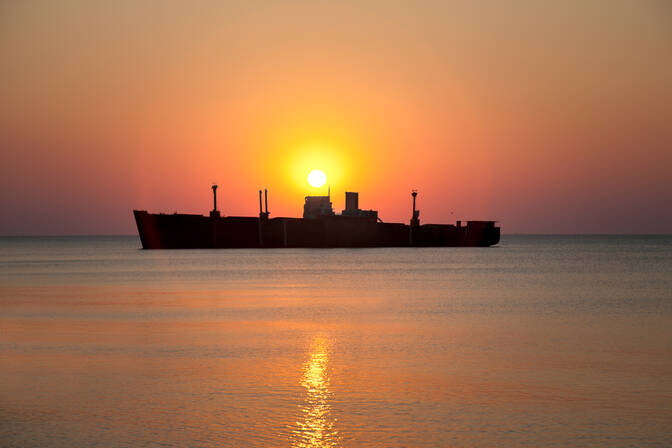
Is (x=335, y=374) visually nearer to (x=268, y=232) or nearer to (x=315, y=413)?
(x=315, y=413)

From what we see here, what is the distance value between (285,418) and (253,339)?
10.3 metres

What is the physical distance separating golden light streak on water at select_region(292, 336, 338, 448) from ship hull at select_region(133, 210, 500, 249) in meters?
104

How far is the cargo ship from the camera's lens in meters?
121

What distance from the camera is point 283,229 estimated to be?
13075cm

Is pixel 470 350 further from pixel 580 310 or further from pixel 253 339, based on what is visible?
pixel 580 310

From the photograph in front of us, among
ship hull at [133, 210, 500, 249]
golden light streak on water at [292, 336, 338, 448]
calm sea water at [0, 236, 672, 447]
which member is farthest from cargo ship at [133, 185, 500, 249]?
golden light streak on water at [292, 336, 338, 448]

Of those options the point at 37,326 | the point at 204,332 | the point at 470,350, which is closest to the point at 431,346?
the point at 470,350

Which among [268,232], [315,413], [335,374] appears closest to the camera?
[315,413]

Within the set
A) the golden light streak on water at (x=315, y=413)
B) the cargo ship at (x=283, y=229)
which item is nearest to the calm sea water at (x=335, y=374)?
the golden light streak on water at (x=315, y=413)

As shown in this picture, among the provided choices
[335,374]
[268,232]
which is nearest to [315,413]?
[335,374]

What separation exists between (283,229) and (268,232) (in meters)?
3.54

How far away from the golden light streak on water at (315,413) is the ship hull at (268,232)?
10365 centimetres

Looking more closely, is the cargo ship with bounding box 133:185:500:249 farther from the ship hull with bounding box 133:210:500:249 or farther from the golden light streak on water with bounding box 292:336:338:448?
the golden light streak on water with bounding box 292:336:338:448

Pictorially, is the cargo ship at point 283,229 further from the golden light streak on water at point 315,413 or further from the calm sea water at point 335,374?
the golden light streak on water at point 315,413
